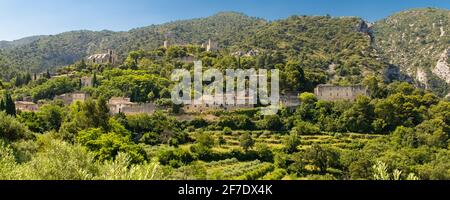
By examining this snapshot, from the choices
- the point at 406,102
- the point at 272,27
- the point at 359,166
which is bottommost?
the point at 359,166

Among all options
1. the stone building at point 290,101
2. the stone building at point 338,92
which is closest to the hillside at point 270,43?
the stone building at point 338,92

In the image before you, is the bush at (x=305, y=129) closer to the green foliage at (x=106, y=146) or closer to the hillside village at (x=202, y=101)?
the hillside village at (x=202, y=101)

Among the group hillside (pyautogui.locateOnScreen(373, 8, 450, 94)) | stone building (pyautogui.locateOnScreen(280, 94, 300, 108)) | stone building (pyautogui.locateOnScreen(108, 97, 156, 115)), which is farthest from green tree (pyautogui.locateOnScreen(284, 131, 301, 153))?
hillside (pyautogui.locateOnScreen(373, 8, 450, 94))

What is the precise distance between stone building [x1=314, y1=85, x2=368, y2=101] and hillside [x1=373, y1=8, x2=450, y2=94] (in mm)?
46084

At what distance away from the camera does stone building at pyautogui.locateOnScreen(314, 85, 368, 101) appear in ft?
165

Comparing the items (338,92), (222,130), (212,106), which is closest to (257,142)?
(222,130)

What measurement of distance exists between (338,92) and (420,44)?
230ft

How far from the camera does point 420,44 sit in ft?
367

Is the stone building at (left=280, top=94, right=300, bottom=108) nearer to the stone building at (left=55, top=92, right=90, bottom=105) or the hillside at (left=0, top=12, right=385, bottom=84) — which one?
the hillside at (left=0, top=12, right=385, bottom=84)

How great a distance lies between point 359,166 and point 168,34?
101227mm

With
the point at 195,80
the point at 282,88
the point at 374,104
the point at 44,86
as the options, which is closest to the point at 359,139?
the point at 374,104

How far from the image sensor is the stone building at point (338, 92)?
50312mm

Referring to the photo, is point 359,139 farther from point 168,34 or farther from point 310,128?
point 168,34
